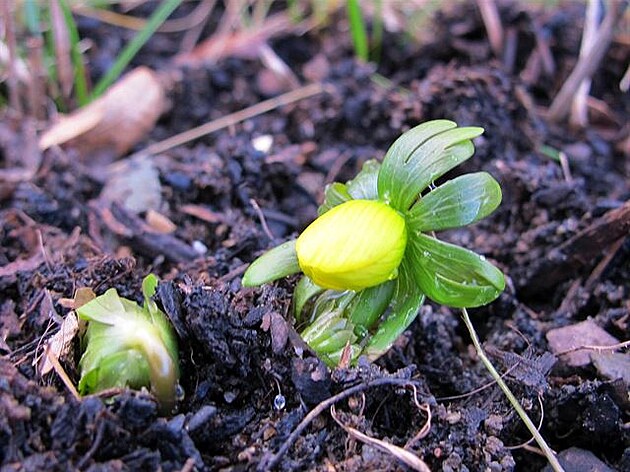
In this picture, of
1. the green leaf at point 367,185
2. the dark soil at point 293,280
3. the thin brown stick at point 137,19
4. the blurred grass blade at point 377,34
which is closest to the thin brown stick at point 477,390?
the dark soil at point 293,280

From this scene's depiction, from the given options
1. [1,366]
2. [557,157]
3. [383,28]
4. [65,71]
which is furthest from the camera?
[383,28]

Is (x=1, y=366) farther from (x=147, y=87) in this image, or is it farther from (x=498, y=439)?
(x=147, y=87)

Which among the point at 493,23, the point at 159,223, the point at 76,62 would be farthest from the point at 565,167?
the point at 76,62

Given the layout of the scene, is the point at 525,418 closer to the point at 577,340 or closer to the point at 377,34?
the point at 577,340

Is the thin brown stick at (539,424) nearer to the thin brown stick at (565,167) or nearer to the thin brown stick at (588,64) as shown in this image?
the thin brown stick at (565,167)

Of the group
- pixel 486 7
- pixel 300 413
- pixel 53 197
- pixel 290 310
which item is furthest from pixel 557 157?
pixel 53 197

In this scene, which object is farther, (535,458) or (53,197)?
(53,197)
